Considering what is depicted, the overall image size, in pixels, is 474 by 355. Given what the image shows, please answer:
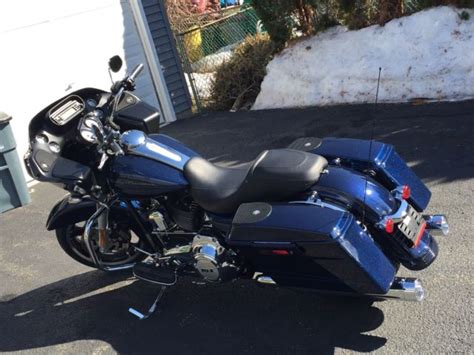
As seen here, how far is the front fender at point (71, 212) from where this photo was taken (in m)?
4.16

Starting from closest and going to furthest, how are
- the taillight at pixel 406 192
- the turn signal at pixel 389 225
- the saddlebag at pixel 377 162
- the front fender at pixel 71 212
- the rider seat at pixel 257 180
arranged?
1. the turn signal at pixel 389 225
2. the rider seat at pixel 257 180
3. the taillight at pixel 406 192
4. the saddlebag at pixel 377 162
5. the front fender at pixel 71 212

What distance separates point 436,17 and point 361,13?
1188 mm

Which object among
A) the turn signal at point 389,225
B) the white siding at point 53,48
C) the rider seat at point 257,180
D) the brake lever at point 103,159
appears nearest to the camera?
the turn signal at point 389,225

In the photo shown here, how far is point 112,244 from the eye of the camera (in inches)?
170

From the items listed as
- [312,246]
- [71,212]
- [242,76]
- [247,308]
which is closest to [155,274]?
Answer: [247,308]

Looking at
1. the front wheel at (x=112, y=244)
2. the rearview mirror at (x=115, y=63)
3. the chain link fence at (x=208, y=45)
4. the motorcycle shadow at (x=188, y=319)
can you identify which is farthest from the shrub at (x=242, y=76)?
the rearview mirror at (x=115, y=63)

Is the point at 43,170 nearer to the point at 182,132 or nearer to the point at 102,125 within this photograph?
the point at 102,125

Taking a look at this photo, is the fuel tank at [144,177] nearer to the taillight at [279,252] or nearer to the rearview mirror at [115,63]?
the rearview mirror at [115,63]

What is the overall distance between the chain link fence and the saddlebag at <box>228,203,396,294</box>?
6.88 meters

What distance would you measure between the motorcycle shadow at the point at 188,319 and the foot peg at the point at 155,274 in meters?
0.32

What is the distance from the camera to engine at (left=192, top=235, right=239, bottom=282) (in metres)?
3.49

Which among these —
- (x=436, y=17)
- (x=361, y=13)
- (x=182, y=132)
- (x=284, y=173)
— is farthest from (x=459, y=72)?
(x=284, y=173)

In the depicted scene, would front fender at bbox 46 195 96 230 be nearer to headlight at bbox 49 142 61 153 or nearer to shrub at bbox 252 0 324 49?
headlight at bbox 49 142 61 153

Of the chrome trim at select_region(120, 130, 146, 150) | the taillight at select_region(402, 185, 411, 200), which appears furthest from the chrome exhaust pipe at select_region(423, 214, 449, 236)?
the chrome trim at select_region(120, 130, 146, 150)
